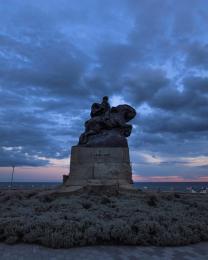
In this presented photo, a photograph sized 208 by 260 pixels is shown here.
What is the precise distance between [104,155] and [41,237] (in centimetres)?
1053

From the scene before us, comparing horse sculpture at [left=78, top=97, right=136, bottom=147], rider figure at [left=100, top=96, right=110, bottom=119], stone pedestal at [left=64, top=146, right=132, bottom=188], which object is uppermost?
rider figure at [left=100, top=96, right=110, bottom=119]

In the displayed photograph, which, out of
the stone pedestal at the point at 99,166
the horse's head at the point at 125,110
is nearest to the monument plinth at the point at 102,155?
the stone pedestal at the point at 99,166

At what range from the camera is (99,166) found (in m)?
17.8

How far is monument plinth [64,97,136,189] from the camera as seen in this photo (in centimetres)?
1764

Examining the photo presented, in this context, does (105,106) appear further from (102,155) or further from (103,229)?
(103,229)

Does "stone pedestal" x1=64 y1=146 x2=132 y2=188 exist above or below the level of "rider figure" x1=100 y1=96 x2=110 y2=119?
below

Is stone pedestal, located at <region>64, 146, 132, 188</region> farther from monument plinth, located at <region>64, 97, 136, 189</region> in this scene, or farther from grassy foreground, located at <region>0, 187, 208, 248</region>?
grassy foreground, located at <region>0, 187, 208, 248</region>

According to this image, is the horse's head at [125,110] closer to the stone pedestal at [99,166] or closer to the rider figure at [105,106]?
the rider figure at [105,106]

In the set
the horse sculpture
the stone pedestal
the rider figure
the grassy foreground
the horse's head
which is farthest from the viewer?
the rider figure

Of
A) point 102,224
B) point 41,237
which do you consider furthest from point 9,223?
point 102,224

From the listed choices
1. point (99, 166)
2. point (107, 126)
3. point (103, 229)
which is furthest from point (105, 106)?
point (103, 229)

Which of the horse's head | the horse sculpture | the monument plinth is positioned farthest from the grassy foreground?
the horse's head

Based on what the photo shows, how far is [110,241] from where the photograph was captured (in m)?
7.90

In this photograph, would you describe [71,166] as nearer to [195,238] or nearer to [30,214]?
[30,214]
